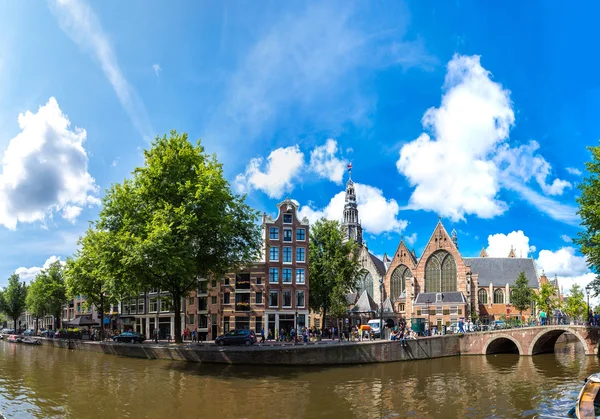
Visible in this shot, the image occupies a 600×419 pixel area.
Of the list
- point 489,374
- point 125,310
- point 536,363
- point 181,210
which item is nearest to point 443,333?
point 536,363

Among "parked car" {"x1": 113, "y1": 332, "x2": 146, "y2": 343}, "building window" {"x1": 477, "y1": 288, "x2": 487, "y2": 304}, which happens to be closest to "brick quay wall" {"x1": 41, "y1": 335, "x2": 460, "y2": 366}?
"parked car" {"x1": 113, "y1": 332, "x2": 146, "y2": 343}

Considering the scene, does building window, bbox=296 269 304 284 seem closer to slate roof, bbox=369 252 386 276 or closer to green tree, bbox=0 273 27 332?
slate roof, bbox=369 252 386 276

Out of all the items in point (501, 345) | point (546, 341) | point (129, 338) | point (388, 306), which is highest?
point (388, 306)

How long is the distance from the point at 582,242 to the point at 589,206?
4.22 m

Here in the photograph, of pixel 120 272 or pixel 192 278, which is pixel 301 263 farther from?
pixel 120 272

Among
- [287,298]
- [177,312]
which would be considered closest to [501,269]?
[287,298]

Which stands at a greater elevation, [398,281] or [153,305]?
[398,281]

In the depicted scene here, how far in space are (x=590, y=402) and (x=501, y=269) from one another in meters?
84.1

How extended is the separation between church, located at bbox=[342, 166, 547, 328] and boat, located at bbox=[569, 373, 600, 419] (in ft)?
199

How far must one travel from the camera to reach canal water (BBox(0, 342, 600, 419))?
2247 centimetres

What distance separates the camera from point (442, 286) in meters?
85.0

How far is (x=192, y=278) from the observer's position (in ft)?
137

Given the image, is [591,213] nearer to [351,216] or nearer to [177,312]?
[177,312]

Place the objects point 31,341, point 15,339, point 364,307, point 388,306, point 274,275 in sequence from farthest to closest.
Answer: point 388,306, point 364,307, point 15,339, point 31,341, point 274,275
